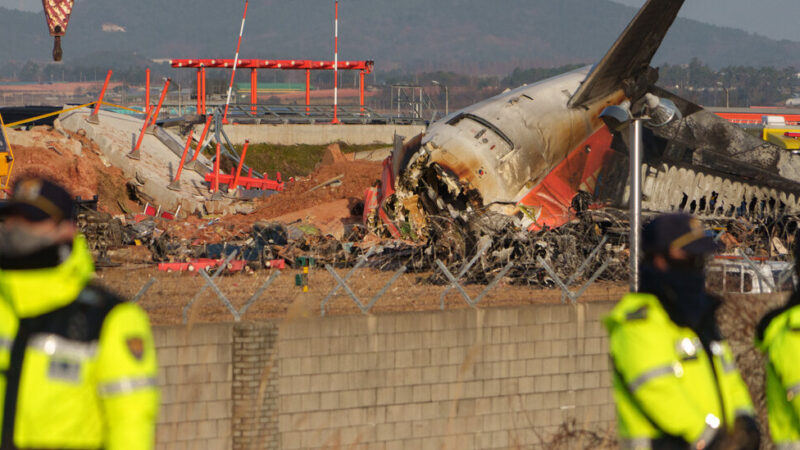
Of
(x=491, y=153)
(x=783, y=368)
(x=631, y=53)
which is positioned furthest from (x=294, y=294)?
(x=783, y=368)

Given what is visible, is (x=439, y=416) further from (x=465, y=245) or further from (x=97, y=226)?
(x=97, y=226)

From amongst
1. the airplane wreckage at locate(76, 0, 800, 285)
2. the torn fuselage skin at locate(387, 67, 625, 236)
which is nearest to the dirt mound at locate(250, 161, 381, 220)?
the airplane wreckage at locate(76, 0, 800, 285)

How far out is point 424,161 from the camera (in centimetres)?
2197

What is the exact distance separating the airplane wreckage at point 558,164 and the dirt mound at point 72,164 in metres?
12.1

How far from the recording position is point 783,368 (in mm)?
5188

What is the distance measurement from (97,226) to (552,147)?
991 cm

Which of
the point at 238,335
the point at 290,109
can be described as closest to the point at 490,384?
the point at 238,335

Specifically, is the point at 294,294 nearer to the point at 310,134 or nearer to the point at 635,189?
the point at 635,189

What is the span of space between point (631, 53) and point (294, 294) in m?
10.1

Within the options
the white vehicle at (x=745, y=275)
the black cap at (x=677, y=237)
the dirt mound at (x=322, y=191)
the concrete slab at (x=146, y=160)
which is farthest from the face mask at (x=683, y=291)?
the concrete slab at (x=146, y=160)

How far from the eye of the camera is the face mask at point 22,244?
13.5 feet

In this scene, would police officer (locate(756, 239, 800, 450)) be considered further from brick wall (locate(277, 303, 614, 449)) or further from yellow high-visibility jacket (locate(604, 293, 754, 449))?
brick wall (locate(277, 303, 614, 449))

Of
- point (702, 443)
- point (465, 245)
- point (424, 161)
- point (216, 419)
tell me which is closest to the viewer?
Result: point (702, 443)

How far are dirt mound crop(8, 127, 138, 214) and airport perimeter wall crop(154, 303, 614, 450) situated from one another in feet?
65.3
